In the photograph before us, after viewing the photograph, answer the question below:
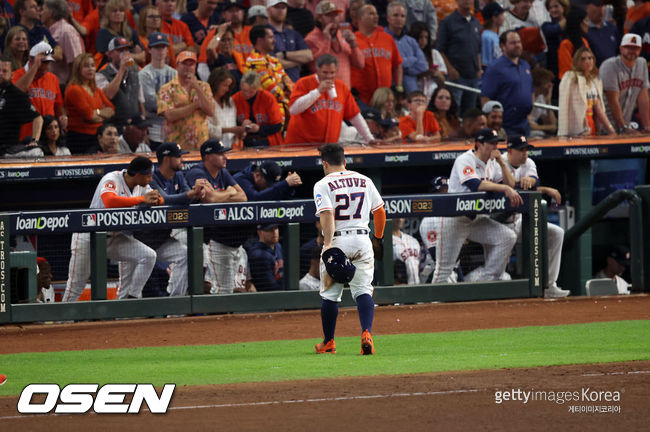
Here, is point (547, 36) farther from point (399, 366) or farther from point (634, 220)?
point (399, 366)

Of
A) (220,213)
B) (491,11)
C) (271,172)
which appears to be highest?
(491,11)

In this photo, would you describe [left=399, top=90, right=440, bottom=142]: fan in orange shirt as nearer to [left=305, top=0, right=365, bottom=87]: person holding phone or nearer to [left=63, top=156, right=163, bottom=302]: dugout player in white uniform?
[left=305, top=0, right=365, bottom=87]: person holding phone

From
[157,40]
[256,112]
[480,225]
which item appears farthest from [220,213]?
[480,225]

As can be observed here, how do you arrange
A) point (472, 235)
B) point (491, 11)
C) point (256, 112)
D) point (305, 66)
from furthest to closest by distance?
point (491, 11), point (305, 66), point (256, 112), point (472, 235)

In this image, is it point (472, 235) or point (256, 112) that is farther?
point (256, 112)

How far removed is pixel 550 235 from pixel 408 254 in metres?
1.71

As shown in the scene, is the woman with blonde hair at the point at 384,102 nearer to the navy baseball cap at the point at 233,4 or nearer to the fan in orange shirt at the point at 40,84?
the navy baseball cap at the point at 233,4

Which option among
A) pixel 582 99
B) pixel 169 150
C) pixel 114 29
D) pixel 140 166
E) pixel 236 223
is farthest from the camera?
pixel 582 99

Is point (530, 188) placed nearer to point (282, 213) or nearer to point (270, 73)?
point (282, 213)

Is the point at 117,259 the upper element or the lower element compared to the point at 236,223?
lower

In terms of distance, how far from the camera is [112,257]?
1087 centimetres

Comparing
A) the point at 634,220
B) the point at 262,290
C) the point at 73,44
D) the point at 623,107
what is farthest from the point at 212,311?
the point at 623,107

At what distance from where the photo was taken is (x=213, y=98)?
492 inches

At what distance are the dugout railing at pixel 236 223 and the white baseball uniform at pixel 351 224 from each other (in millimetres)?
3132
